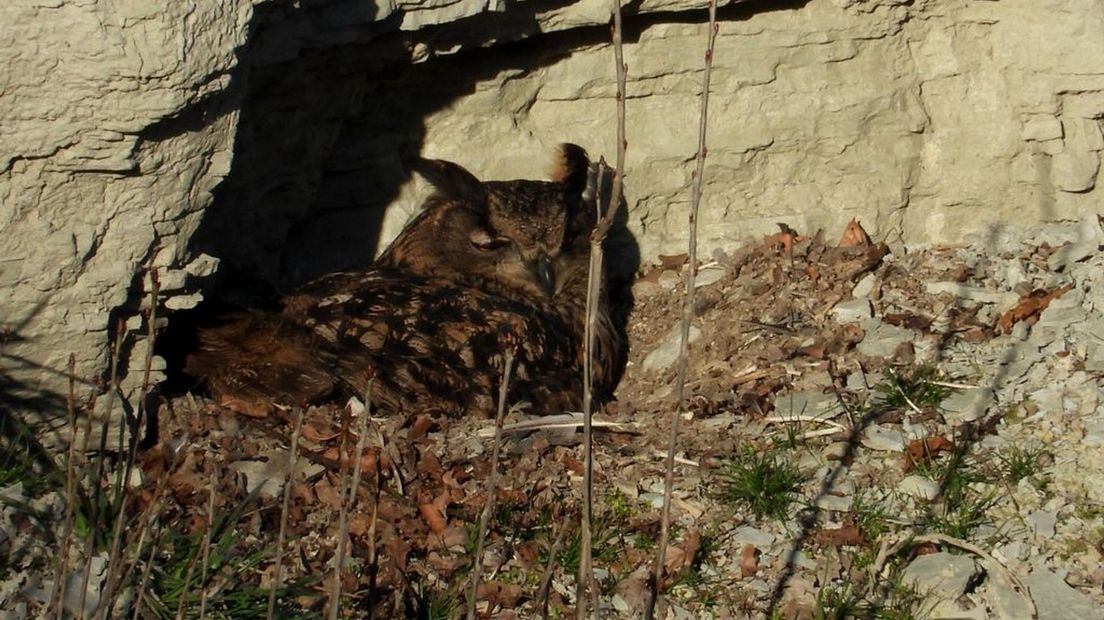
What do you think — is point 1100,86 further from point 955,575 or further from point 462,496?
point 462,496

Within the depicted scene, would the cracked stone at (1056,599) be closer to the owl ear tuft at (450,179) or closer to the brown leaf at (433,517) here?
the brown leaf at (433,517)

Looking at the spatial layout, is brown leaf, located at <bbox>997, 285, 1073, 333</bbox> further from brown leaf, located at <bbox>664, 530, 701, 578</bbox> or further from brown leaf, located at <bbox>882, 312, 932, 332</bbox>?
Answer: brown leaf, located at <bbox>664, 530, 701, 578</bbox>

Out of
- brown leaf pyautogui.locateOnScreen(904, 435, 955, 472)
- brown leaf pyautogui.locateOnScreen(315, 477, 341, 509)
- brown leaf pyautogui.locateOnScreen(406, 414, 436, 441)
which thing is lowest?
brown leaf pyautogui.locateOnScreen(315, 477, 341, 509)

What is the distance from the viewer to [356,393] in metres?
5.59

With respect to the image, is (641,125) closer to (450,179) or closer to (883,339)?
(450,179)

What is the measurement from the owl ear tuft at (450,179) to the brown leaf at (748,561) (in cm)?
298

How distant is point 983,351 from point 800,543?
5.09 ft

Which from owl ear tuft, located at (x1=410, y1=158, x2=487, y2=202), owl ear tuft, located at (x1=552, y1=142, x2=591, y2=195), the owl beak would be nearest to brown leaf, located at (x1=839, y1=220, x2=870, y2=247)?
owl ear tuft, located at (x1=552, y1=142, x2=591, y2=195)

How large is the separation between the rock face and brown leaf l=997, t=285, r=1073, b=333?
79cm

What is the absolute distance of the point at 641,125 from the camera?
717 cm

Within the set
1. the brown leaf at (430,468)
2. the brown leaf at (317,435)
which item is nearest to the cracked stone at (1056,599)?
the brown leaf at (430,468)

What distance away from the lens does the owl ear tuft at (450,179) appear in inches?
278

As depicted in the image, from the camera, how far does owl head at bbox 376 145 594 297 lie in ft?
23.1

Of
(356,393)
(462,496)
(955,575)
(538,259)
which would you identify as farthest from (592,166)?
(955,575)
